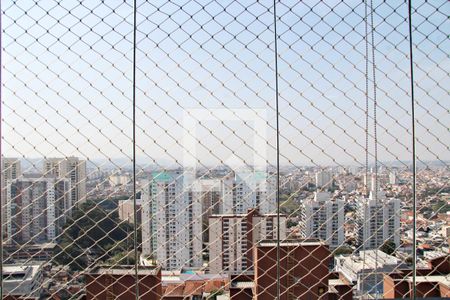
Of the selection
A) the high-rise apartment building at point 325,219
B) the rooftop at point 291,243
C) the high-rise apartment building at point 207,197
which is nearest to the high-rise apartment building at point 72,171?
the high-rise apartment building at point 207,197

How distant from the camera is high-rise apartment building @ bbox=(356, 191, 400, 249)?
158 cm

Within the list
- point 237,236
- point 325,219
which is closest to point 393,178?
point 325,219

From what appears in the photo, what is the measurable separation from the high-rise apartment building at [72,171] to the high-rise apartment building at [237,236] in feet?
1.34

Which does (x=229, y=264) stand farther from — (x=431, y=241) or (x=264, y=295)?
(x=431, y=241)

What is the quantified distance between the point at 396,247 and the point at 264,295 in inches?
19.8

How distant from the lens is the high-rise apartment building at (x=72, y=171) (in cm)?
138

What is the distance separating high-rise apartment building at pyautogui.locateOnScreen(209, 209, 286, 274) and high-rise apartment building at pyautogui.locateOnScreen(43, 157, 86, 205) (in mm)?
409

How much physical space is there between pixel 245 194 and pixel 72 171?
54 cm

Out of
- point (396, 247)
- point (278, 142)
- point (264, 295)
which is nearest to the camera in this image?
point (278, 142)

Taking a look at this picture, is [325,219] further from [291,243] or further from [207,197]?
[207,197]

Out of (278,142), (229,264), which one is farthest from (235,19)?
(229,264)

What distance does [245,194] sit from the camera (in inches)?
58.8

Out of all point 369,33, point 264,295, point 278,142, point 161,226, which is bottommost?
Answer: point 264,295

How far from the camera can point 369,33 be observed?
1.53 metres
